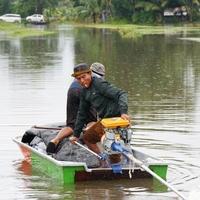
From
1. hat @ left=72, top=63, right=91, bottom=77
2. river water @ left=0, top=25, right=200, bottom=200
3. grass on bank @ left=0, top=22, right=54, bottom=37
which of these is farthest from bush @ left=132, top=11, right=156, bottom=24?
hat @ left=72, top=63, right=91, bottom=77

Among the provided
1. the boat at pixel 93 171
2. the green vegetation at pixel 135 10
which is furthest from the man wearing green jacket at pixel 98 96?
the green vegetation at pixel 135 10

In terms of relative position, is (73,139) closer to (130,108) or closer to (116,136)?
(116,136)

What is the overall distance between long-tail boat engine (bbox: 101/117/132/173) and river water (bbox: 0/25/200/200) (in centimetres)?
57

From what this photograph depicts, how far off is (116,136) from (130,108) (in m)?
7.54

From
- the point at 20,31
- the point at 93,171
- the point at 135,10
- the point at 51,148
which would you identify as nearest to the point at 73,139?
the point at 51,148

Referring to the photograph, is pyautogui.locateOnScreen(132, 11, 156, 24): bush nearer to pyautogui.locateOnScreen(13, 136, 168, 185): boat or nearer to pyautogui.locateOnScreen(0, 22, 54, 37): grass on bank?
pyautogui.locateOnScreen(0, 22, 54, 37): grass on bank

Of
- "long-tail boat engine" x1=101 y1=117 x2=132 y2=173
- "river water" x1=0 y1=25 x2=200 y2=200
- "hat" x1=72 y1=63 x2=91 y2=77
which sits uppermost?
"hat" x1=72 y1=63 x2=91 y2=77

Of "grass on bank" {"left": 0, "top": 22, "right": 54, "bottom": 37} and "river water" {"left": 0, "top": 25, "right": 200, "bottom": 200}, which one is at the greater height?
"river water" {"left": 0, "top": 25, "right": 200, "bottom": 200}

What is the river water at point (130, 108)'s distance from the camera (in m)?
9.50

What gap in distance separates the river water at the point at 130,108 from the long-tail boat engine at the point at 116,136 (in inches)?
22.3

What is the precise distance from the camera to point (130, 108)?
54.4ft

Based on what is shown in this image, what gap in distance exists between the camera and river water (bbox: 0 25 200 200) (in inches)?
374

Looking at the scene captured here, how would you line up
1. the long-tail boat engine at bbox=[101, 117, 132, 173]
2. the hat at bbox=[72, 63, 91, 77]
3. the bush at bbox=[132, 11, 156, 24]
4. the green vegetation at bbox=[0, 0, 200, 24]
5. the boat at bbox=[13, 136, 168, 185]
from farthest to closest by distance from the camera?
the bush at bbox=[132, 11, 156, 24], the green vegetation at bbox=[0, 0, 200, 24], the hat at bbox=[72, 63, 91, 77], the boat at bbox=[13, 136, 168, 185], the long-tail boat engine at bbox=[101, 117, 132, 173]

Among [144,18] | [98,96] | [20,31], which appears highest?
[98,96]
